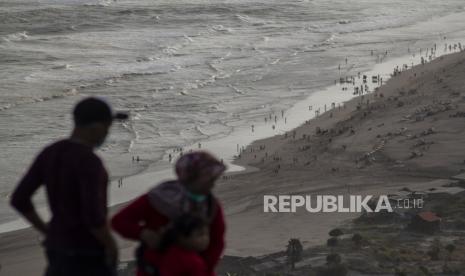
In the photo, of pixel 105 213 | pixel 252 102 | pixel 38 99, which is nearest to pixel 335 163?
pixel 252 102

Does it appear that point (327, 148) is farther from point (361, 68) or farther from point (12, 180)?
point (361, 68)

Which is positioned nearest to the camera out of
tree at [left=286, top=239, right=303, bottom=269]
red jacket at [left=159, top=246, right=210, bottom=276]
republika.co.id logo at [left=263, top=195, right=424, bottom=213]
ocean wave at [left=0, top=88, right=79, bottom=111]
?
red jacket at [left=159, top=246, right=210, bottom=276]

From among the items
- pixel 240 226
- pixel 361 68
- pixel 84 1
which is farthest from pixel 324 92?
pixel 84 1

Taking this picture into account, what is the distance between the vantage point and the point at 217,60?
3609cm

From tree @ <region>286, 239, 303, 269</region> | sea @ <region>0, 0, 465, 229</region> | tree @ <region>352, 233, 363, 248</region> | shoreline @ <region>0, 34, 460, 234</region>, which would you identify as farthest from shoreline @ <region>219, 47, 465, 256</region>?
sea @ <region>0, 0, 465, 229</region>

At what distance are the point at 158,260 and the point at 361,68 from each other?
29015 mm

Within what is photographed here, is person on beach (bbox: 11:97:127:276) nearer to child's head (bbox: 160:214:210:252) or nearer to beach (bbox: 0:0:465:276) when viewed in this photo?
child's head (bbox: 160:214:210:252)

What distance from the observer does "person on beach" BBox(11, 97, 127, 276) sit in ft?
13.3

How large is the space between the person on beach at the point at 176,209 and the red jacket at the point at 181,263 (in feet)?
0.24

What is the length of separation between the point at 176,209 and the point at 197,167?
20 cm

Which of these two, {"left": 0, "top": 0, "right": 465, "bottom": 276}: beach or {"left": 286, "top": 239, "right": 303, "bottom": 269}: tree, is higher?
{"left": 0, "top": 0, "right": 465, "bottom": 276}: beach

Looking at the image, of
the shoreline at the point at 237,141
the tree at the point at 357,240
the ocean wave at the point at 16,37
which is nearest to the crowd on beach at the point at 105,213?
the tree at the point at 357,240

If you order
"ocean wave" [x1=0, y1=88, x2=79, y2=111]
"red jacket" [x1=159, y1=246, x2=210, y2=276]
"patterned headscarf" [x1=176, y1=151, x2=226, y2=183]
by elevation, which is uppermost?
"ocean wave" [x1=0, y1=88, x2=79, y2=111]

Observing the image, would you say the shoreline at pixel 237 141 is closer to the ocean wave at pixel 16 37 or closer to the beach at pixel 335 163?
the beach at pixel 335 163
